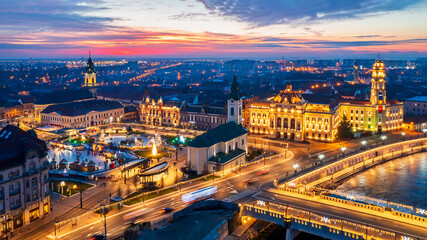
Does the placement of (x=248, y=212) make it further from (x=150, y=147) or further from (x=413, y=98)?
(x=413, y=98)

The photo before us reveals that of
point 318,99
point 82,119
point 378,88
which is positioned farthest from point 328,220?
point 82,119

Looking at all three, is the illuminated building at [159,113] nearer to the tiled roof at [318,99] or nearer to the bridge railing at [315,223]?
the tiled roof at [318,99]

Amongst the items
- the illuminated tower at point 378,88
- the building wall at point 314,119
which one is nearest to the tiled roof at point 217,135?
the building wall at point 314,119

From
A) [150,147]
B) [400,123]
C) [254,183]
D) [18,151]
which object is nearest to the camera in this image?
[18,151]

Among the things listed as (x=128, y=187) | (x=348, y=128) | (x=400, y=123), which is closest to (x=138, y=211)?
(x=128, y=187)

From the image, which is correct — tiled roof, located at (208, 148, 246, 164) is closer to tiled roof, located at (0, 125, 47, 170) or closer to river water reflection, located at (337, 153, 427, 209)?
river water reflection, located at (337, 153, 427, 209)

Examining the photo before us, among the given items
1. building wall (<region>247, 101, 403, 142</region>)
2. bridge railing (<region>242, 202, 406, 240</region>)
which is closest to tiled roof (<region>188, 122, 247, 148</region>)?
bridge railing (<region>242, 202, 406, 240</region>)
